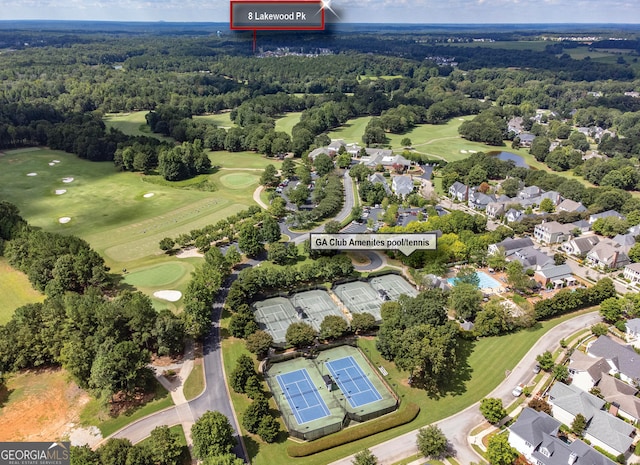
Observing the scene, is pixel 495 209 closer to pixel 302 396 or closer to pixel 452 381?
pixel 452 381

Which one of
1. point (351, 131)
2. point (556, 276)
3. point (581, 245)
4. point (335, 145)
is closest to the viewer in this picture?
point (556, 276)

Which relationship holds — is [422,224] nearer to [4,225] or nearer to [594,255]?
[594,255]

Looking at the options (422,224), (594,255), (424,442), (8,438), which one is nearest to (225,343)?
(8,438)

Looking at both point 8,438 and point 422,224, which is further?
point 422,224

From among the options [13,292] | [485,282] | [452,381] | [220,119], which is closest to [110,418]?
[13,292]

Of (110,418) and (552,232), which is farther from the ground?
(552,232)

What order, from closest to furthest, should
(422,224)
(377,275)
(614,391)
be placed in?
(614,391), (377,275), (422,224)
